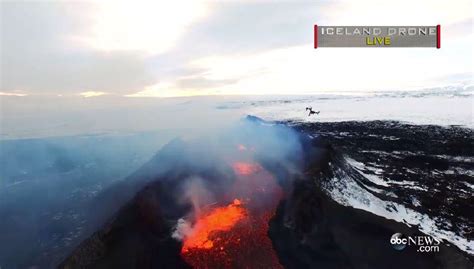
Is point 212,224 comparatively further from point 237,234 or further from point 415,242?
point 415,242

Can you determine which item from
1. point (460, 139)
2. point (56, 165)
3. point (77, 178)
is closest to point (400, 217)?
point (460, 139)

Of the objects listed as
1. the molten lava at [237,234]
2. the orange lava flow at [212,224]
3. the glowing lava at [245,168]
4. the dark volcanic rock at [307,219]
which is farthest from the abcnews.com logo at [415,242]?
Result: the glowing lava at [245,168]

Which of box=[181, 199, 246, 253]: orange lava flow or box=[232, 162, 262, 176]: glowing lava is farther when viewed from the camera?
box=[232, 162, 262, 176]: glowing lava

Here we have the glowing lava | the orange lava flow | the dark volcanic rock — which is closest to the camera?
→ the dark volcanic rock

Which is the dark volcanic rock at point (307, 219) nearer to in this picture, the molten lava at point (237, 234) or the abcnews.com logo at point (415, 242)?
the abcnews.com logo at point (415, 242)

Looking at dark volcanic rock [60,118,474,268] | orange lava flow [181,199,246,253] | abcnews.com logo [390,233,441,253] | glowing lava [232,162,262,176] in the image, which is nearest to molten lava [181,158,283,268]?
orange lava flow [181,199,246,253]

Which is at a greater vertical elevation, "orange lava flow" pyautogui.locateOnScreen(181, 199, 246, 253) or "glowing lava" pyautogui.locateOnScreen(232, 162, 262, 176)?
"glowing lava" pyautogui.locateOnScreen(232, 162, 262, 176)

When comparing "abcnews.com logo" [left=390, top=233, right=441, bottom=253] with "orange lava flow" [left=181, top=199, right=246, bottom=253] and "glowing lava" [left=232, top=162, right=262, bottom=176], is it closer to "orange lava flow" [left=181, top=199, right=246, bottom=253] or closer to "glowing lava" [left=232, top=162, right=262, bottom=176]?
"orange lava flow" [left=181, top=199, right=246, bottom=253]

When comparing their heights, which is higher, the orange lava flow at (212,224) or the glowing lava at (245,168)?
the glowing lava at (245,168)
